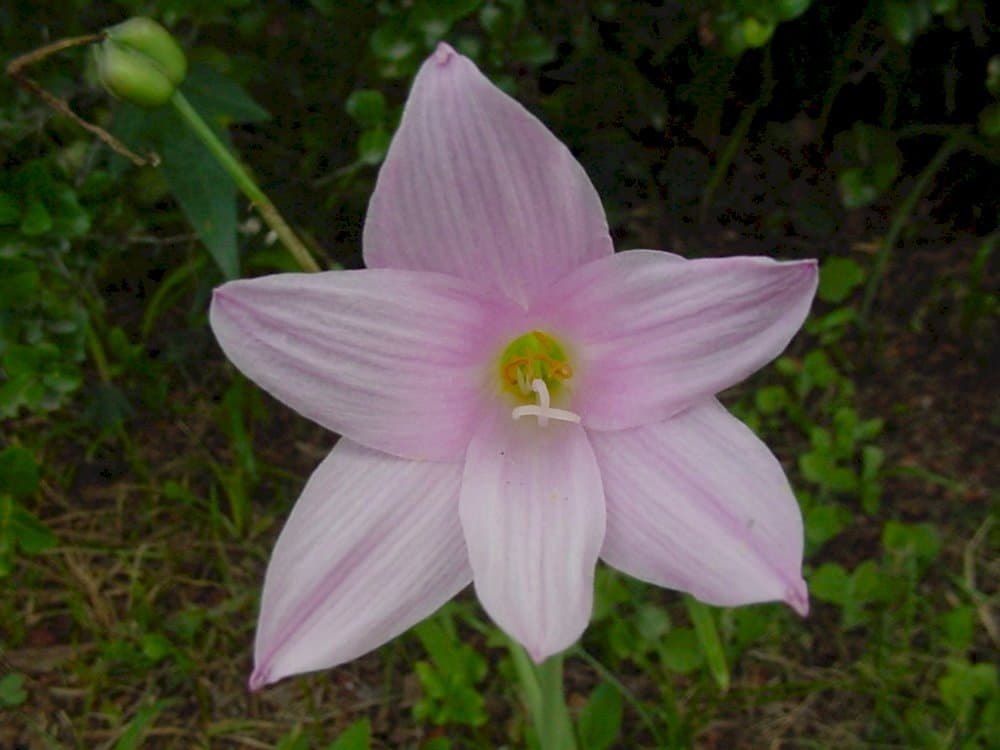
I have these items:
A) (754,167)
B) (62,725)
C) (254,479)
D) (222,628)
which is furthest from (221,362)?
(754,167)

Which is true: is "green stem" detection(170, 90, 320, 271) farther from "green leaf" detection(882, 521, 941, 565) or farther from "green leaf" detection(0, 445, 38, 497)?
"green leaf" detection(882, 521, 941, 565)

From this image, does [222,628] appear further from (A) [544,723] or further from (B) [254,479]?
(A) [544,723]

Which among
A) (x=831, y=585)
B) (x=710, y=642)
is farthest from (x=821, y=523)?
(x=710, y=642)

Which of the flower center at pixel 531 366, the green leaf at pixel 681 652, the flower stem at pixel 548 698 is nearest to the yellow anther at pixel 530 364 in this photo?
the flower center at pixel 531 366

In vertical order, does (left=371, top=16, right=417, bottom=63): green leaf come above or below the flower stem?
above

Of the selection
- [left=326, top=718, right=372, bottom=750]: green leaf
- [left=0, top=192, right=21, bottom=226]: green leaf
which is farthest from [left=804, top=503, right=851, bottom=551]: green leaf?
[left=0, top=192, right=21, bottom=226]: green leaf
